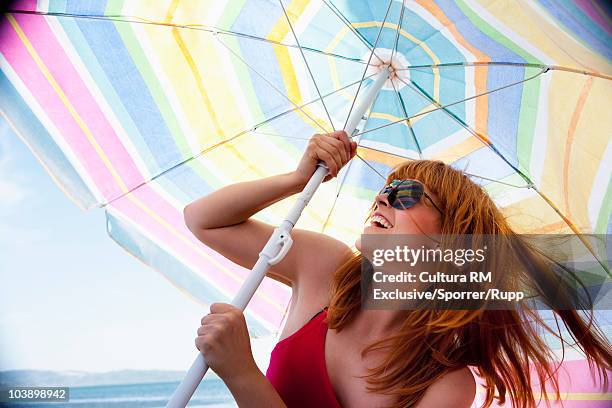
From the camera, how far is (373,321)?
183cm

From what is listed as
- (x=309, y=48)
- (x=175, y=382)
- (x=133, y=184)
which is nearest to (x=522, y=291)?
(x=309, y=48)

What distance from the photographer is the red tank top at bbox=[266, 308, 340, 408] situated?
1679 millimetres

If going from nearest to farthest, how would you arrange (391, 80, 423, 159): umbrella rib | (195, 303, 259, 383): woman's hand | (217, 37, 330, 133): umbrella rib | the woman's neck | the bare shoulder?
(195, 303, 259, 383): woman's hand → the bare shoulder → the woman's neck → (217, 37, 330, 133): umbrella rib → (391, 80, 423, 159): umbrella rib

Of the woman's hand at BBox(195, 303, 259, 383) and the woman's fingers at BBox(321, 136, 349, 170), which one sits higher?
the woman's fingers at BBox(321, 136, 349, 170)

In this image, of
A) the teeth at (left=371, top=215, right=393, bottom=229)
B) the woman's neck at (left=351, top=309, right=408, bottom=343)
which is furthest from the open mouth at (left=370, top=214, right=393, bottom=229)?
the woman's neck at (left=351, top=309, right=408, bottom=343)

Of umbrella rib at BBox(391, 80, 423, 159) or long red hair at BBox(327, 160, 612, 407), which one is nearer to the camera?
long red hair at BBox(327, 160, 612, 407)

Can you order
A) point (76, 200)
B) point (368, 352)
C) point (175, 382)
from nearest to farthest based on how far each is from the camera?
point (368, 352) → point (76, 200) → point (175, 382)

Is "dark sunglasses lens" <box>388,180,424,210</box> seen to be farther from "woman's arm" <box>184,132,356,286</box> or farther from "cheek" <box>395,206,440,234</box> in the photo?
"woman's arm" <box>184,132,356,286</box>

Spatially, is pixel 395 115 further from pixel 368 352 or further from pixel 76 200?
pixel 76 200

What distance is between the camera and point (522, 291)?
1.96 metres

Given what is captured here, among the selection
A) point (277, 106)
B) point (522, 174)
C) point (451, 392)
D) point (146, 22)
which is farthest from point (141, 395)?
point (451, 392)

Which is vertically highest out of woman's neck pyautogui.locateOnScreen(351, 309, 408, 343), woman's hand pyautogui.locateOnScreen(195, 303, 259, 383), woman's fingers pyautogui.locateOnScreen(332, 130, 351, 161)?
woman's fingers pyautogui.locateOnScreen(332, 130, 351, 161)

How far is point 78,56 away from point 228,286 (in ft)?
3.47

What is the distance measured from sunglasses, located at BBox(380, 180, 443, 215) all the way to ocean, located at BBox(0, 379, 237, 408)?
1359 centimetres
